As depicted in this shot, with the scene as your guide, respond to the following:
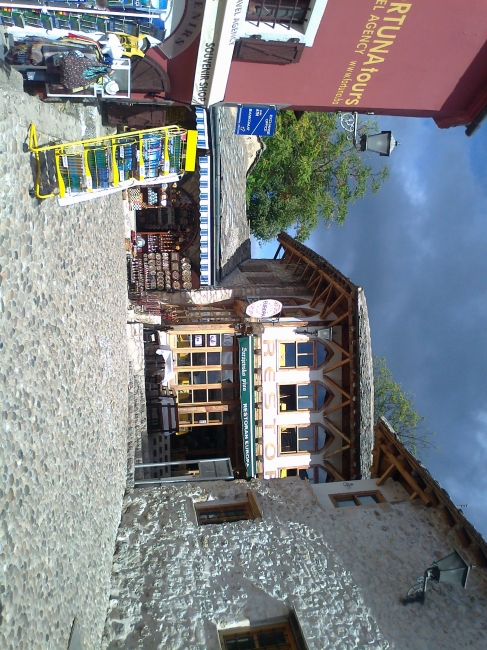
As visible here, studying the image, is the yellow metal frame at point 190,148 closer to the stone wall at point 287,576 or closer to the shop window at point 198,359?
the stone wall at point 287,576

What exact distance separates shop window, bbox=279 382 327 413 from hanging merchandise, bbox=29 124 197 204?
32.5 ft

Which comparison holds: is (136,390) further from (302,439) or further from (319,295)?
(319,295)

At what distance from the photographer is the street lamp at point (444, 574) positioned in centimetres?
903

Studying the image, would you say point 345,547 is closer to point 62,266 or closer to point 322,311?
point 62,266

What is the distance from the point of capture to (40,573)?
6793 mm

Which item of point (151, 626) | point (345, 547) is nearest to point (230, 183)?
point (345, 547)

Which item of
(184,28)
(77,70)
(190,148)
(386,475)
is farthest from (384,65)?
(386,475)

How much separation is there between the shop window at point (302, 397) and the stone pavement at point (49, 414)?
333 inches

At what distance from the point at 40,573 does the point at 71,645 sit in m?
1.41

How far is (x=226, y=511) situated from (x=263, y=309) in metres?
7.94

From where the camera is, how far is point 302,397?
18891 millimetres

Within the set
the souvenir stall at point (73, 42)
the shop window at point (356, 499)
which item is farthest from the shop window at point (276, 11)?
the shop window at point (356, 499)

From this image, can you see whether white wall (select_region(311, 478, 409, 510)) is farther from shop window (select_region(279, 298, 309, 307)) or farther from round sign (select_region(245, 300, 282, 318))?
shop window (select_region(279, 298, 309, 307))

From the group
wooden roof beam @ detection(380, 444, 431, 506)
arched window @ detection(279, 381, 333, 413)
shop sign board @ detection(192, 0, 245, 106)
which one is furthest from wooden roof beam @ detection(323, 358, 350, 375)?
shop sign board @ detection(192, 0, 245, 106)
